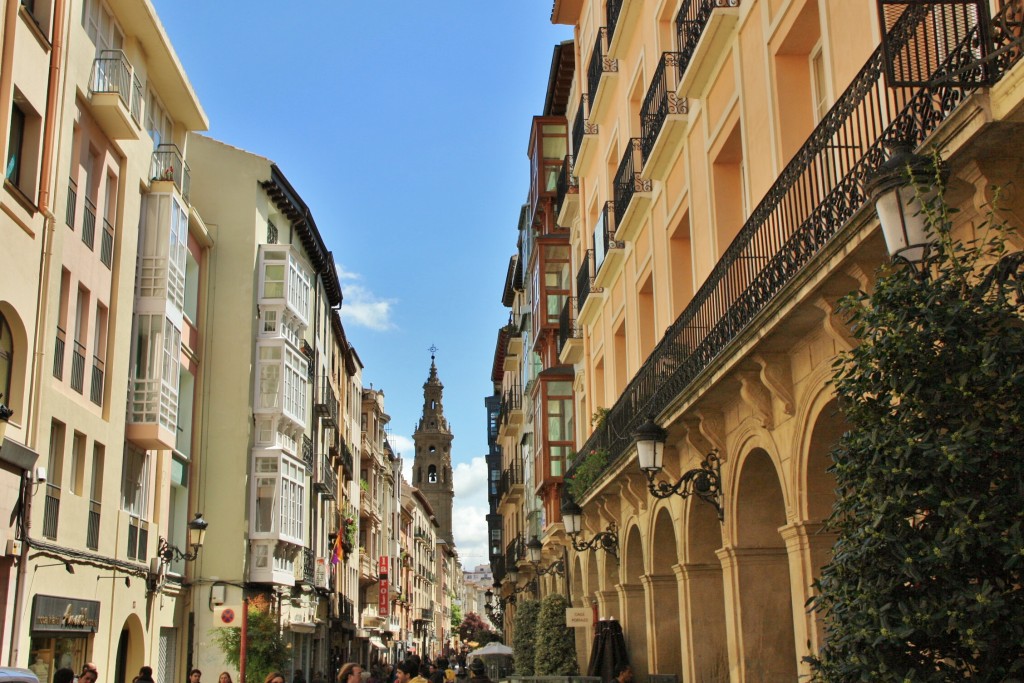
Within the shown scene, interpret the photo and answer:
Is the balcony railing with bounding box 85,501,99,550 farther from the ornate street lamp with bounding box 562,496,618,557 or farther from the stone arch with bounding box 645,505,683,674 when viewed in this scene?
the stone arch with bounding box 645,505,683,674

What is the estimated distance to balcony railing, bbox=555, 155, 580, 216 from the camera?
1155 inches

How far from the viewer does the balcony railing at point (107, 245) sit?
73.3 feet

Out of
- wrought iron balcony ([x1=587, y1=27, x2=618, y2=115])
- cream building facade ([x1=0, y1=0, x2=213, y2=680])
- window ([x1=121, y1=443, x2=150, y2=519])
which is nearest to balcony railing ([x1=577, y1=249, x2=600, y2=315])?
wrought iron balcony ([x1=587, y1=27, x2=618, y2=115])

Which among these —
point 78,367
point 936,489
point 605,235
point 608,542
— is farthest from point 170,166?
point 936,489

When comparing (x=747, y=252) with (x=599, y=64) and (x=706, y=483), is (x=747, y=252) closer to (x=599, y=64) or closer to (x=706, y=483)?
(x=706, y=483)

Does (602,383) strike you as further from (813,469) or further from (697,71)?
(813,469)

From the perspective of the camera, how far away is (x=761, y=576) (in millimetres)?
13039

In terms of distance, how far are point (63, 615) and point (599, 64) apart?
578 inches

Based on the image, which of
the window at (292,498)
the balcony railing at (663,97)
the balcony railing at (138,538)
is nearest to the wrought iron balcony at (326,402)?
the window at (292,498)

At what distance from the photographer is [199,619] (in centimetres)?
2973

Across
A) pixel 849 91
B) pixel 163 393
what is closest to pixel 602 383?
pixel 163 393

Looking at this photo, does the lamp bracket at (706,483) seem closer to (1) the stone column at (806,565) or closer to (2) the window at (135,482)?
(1) the stone column at (806,565)

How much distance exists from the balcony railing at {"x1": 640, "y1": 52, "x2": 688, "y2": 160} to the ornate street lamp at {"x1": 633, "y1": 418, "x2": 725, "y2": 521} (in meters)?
5.42

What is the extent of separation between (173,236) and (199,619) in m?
10.3
